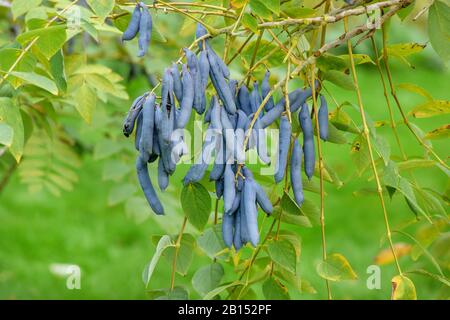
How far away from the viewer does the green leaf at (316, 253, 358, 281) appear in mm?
1065

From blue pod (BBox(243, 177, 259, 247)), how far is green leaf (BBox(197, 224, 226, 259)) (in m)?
0.28

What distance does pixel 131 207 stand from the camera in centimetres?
186

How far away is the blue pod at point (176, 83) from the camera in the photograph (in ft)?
3.03

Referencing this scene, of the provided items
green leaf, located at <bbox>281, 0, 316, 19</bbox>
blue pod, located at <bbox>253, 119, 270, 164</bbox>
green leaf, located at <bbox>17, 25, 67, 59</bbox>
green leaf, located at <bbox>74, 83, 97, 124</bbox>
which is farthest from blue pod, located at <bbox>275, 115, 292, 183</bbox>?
green leaf, located at <bbox>74, 83, 97, 124</bbox>

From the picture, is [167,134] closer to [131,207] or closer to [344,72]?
[344,72]

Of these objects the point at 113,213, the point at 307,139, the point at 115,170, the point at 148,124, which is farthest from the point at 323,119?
the point at 113,213

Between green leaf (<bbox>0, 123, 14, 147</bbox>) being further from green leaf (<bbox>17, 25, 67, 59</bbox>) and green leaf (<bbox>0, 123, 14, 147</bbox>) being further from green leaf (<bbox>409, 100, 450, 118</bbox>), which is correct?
green leaf (<bbox>409, 100, 450, 118</bbox>)

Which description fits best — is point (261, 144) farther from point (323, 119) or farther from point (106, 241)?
point (106, 241)

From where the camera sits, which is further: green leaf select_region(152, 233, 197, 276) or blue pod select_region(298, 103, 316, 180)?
green leaf select_region(152, 233, 197, 276)

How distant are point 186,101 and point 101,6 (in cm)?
21

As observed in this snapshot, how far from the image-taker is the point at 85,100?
4.61 ft

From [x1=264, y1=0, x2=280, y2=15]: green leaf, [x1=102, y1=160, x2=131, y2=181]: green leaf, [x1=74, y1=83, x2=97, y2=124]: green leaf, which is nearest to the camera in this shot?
[x1=264, y1=0, x2=280, y2=15]: green leaf
